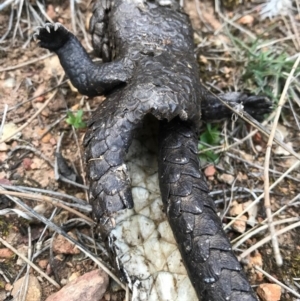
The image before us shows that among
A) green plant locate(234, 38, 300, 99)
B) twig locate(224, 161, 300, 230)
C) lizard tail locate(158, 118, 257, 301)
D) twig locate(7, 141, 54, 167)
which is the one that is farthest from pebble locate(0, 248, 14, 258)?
green plant locate(234, 38, 300, 99)

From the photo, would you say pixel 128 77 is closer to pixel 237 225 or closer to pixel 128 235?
pixel 128 235

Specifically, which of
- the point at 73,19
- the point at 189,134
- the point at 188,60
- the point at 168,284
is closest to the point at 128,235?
the point at 168,284

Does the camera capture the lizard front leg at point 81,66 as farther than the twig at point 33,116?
No

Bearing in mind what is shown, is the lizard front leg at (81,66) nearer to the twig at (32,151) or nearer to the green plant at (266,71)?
the twig at (32,151)

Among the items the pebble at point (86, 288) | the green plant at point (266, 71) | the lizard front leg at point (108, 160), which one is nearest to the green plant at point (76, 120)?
the lizard front leg at point (108, 160)

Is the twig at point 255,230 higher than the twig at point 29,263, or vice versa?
the twig at point 29,263

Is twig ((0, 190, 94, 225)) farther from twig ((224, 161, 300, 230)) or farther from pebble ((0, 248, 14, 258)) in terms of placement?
twig ((224, 161, 300, 230))
